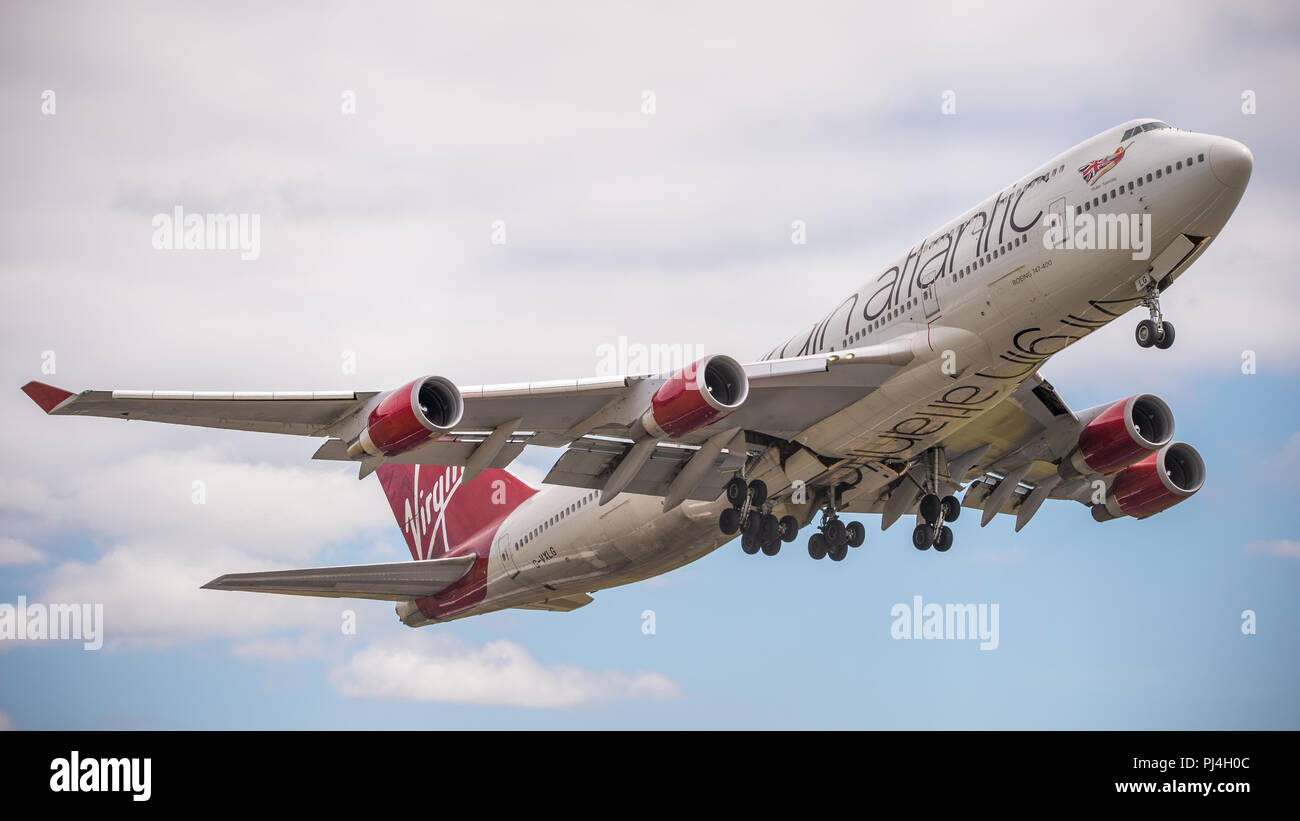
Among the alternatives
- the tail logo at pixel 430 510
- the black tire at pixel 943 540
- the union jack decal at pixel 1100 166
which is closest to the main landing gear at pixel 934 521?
the black tire at pixel 943 540

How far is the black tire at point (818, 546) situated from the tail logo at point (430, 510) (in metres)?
11.9

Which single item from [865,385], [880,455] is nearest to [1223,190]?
[865,385]

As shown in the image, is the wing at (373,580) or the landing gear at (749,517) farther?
the wing at (373,580)

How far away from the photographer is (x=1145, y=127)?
78.7 feet

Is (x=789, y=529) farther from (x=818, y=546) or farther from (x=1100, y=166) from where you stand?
(x=1100, y=166)

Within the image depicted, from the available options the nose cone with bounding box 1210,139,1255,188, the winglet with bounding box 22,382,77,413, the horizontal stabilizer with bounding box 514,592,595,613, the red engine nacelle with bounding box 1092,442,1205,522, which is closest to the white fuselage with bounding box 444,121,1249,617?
the nose cone with bounding box 1210,139,1255,188

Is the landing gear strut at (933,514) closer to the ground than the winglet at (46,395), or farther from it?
closer to the ground

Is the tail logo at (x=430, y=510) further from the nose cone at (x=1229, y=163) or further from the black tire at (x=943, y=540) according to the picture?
the nose cone at (x=1229, y=163)

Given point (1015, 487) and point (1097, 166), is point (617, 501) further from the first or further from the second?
point (1097, 166)

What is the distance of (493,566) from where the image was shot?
35.8 m

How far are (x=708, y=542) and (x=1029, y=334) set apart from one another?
10310 millimetres

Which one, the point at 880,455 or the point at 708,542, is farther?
the point at 708,542

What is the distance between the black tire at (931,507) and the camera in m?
31.5

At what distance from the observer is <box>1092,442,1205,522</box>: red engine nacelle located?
33500 mm
